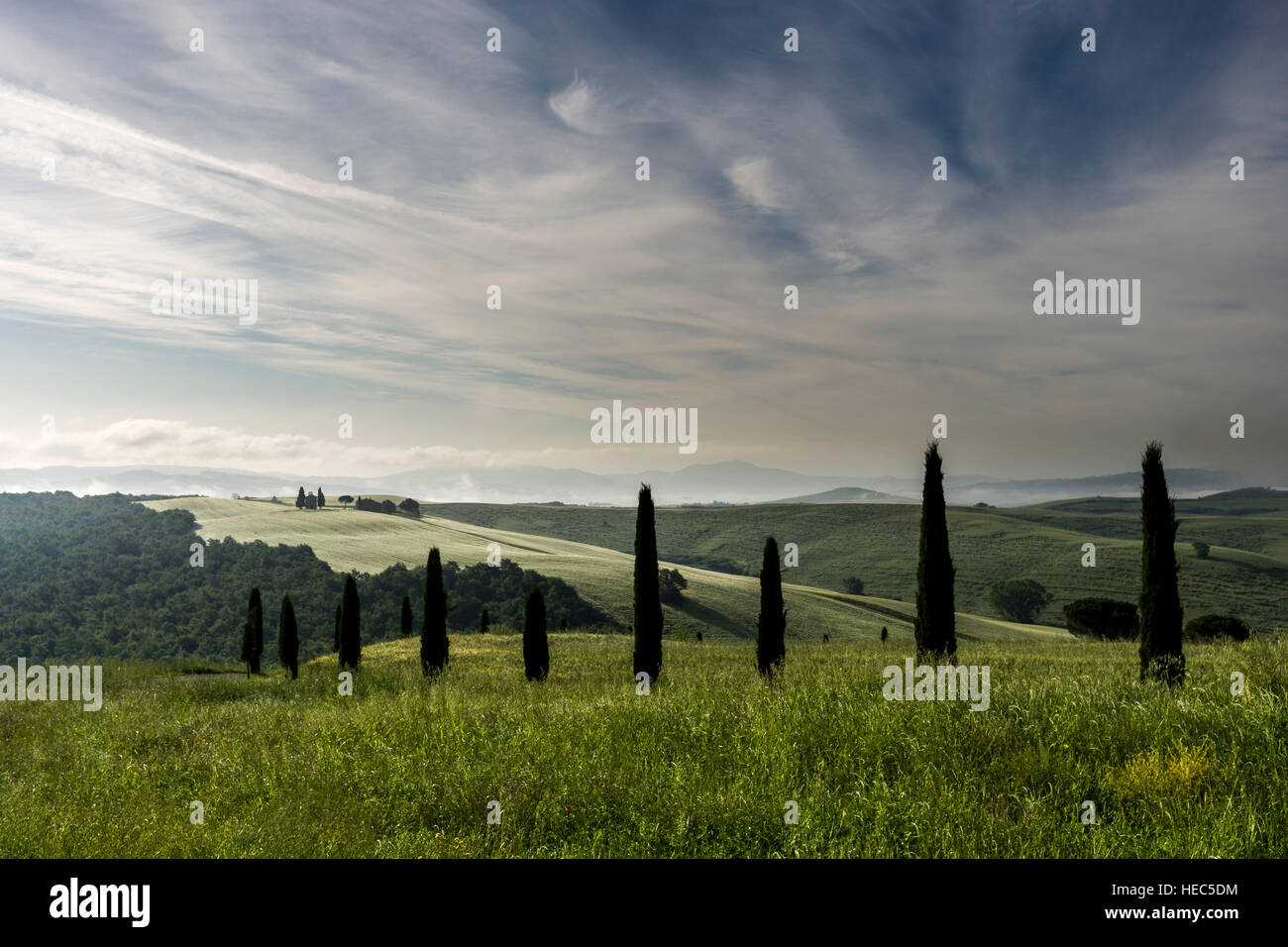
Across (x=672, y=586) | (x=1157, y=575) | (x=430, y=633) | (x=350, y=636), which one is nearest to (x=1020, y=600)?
(x=672, y=586)

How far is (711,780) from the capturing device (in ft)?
23.1

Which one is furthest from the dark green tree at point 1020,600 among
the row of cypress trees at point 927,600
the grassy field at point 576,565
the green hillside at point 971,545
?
the row of cypress trees at point 927,600

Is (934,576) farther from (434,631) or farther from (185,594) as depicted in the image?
(185,594)

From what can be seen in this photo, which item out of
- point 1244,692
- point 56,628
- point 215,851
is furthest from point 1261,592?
point 56,628

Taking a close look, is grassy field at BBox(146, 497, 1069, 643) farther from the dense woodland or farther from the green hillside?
the green hillside

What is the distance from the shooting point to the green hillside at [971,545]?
80.3 m

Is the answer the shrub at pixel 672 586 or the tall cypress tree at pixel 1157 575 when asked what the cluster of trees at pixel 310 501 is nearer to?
the shrub at pixel 672 586

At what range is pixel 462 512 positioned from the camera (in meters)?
152

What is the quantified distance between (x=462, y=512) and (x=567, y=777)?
150268 millimetres

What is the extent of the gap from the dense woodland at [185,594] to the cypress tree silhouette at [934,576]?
4087cm

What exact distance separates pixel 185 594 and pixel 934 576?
75.3 metres
